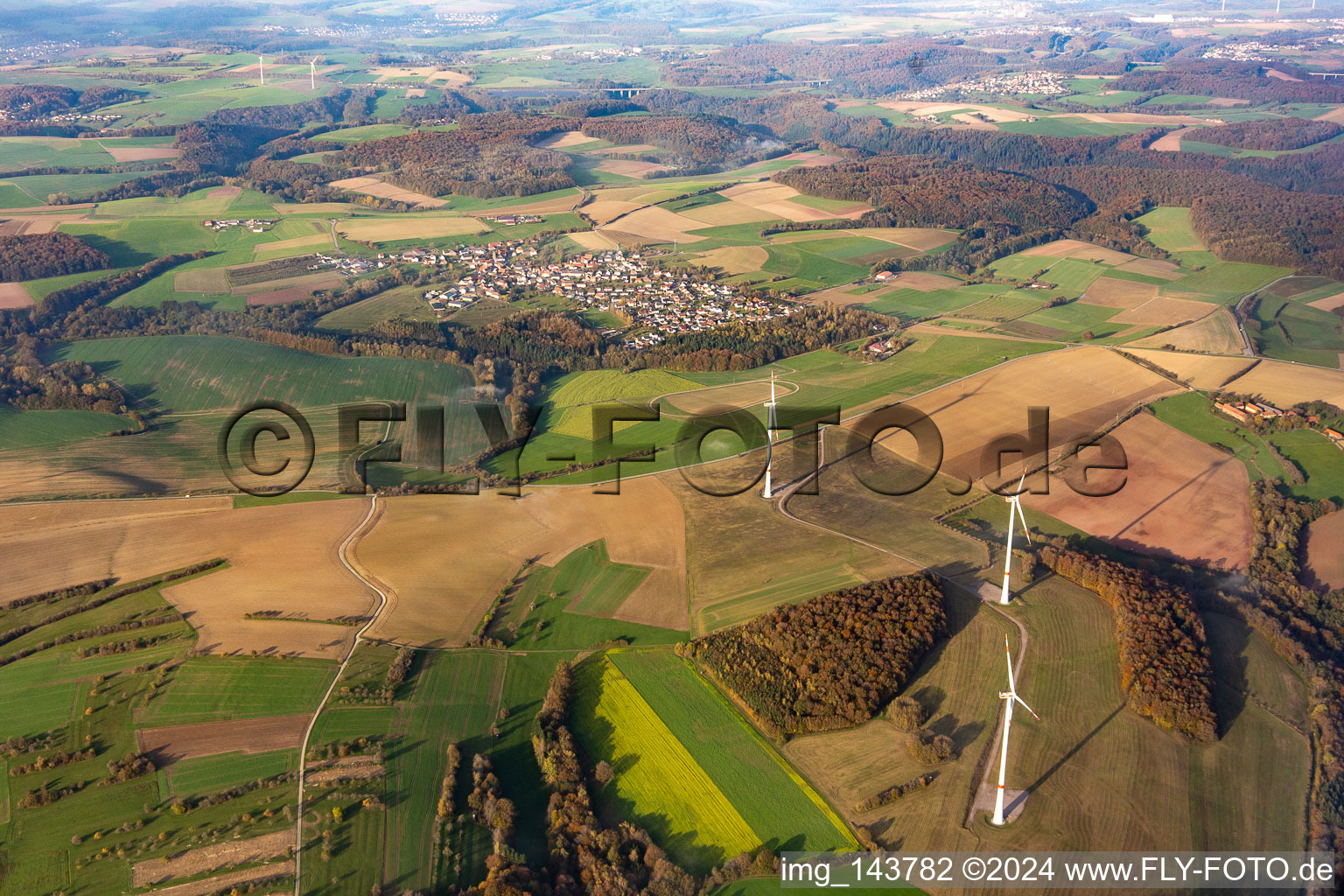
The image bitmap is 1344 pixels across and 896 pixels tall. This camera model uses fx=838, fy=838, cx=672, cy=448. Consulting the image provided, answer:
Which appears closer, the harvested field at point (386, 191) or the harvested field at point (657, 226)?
the harvested field at point (657, 226)

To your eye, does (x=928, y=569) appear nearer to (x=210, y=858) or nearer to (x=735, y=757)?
(x=735, y=757)

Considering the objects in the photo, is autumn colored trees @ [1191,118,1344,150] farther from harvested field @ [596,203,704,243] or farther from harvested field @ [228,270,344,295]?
harvested field @ [228,270,344,295]

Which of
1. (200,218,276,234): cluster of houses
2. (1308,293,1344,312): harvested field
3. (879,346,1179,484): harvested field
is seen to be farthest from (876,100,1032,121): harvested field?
(200,218,276,234): cluster of houses

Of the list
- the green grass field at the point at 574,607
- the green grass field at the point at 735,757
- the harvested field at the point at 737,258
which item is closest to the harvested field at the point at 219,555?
the green grass field at the point at 574,607

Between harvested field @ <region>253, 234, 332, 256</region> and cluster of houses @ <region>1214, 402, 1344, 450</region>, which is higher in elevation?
harvested field @ <region>253, 234, 332, 256</region>

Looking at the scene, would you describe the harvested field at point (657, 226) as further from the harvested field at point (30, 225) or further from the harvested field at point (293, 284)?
the harvested field at point (30, 225)

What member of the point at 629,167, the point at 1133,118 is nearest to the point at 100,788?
the point at 629,167

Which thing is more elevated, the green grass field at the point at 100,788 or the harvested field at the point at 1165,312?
the harvested field at the point at 1165,312
